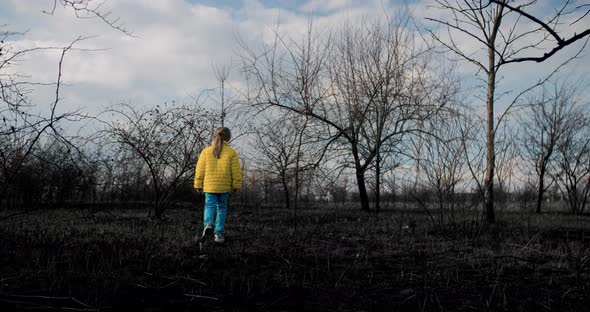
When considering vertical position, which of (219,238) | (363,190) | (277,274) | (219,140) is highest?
(219,140)

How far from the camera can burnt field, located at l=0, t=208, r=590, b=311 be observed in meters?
3.31

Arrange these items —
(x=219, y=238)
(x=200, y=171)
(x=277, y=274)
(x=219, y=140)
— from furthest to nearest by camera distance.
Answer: (x=200, y=171), (x=219, y=140), (x=219, y=238), (x=277, y=274)

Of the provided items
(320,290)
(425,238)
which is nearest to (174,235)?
(320,290)

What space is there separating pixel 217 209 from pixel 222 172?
0.54m

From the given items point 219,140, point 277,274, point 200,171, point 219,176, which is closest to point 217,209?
point 219,176

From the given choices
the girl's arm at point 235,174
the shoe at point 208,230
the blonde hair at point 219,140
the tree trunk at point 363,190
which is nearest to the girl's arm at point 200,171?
the blonde hair at point 219,140

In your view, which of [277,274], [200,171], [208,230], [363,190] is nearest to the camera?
[277,274]

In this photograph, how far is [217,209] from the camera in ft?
20.8

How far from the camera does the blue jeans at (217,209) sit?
6137 millimetres

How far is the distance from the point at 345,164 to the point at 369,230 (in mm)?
5790

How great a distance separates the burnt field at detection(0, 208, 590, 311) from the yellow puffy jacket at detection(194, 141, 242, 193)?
792 mm

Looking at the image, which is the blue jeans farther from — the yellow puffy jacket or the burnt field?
the burnt field

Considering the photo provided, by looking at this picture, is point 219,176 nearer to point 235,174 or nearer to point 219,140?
point 235,174

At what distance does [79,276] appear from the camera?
3.73 m
